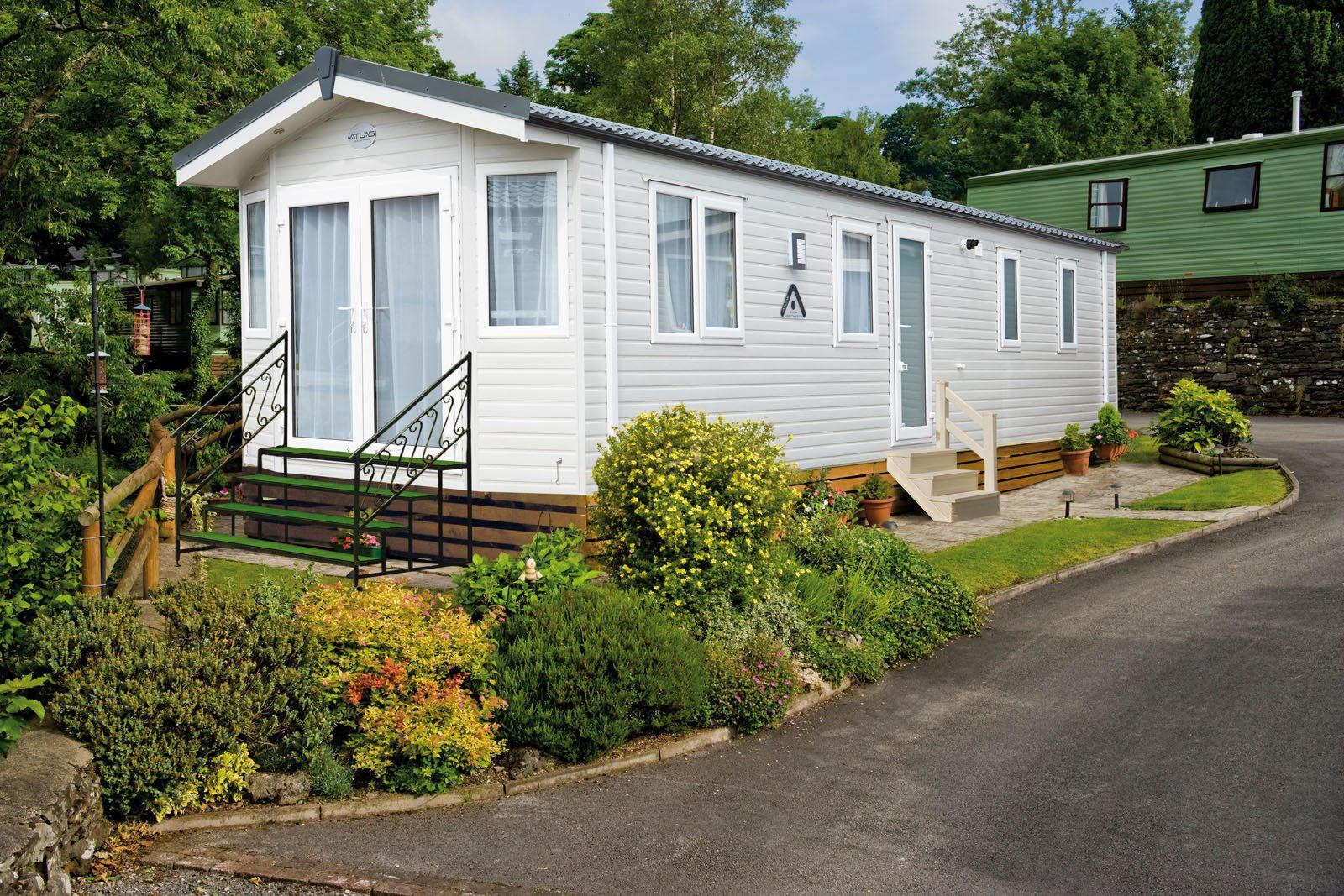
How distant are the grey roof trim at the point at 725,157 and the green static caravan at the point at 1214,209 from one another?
12.4 metres

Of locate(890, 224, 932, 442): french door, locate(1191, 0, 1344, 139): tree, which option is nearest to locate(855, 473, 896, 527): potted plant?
locate(890, 224, 932, 442): french door

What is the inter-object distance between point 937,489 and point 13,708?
9834mm

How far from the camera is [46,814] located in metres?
4.78

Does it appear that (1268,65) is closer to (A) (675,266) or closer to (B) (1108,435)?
(B) (1108,435)

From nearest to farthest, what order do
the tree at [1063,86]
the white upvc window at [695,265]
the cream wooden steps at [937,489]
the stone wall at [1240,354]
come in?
the white upvc window at [695,265] < the cream wooden steps at [937,489] < the stone wall at [1240,354] < the tree at [1063,86]

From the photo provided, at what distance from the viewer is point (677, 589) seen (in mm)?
→ 7715

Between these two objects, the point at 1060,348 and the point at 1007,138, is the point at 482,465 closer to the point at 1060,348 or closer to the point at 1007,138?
the point at 1060,348

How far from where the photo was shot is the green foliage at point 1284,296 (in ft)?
78.2

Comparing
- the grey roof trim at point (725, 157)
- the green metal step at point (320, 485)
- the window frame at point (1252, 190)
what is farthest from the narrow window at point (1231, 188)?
the green metal step at point (320, 485)

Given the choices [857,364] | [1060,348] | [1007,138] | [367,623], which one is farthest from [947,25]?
[367,623]

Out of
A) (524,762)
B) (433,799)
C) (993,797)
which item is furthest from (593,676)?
(993,797)

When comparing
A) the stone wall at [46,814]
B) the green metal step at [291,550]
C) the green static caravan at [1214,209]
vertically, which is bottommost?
the stone wall at [46,814]

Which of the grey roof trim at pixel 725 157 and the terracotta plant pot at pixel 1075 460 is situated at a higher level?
the grey roof trim at pixel 725 157

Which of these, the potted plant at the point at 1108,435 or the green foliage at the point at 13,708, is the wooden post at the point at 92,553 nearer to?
the green foliage at the point at 13,708
